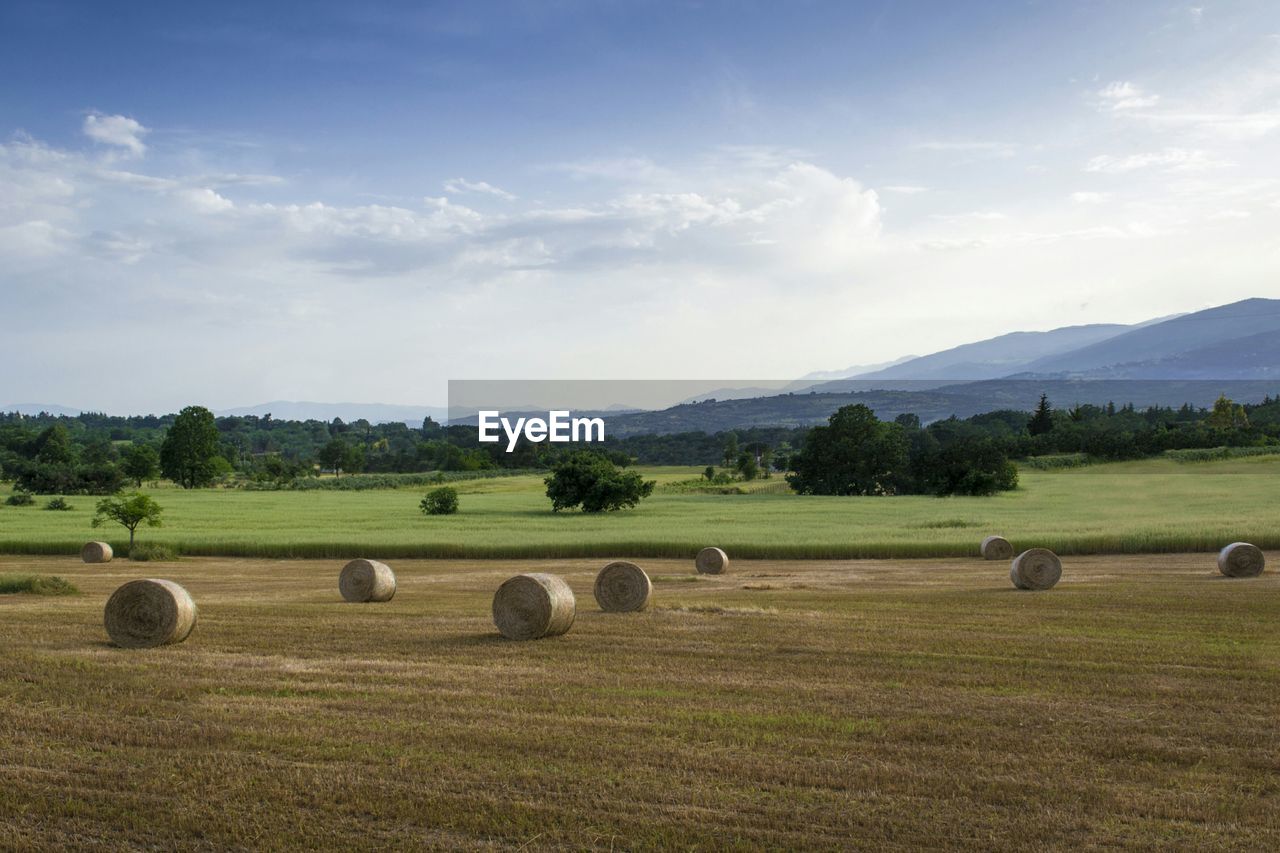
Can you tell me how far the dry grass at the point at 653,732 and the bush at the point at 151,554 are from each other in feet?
53.5

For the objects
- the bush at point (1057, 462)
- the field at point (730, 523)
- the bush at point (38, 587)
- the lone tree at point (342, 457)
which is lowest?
the field at point (730, 523)

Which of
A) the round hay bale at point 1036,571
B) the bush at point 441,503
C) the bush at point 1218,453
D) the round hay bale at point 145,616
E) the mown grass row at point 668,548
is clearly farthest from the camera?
the bush at point 1218,453

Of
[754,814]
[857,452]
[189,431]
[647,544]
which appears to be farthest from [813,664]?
[189,431]

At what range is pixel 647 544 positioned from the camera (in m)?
33.3

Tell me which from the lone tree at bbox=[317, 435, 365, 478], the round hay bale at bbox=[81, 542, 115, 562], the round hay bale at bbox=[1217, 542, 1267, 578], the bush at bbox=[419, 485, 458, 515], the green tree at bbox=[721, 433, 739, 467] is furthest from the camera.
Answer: the lone tree at bbox=[317, 435, 365, 478]

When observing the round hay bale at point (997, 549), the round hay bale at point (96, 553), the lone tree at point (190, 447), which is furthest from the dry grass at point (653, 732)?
the lone tree at point (190, 447)

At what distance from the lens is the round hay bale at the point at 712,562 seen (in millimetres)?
27422

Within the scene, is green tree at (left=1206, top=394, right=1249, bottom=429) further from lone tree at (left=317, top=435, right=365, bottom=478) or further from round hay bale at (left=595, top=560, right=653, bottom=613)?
round hay bale at (left=595, top=560, right=653, bottom=613)

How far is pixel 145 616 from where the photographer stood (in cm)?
1393

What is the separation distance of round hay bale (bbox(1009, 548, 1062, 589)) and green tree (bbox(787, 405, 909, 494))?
5354 cm

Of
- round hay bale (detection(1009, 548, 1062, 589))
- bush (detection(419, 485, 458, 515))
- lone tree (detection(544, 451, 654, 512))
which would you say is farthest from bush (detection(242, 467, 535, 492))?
round hay bale (detection(1009, 548, 1062, 589))

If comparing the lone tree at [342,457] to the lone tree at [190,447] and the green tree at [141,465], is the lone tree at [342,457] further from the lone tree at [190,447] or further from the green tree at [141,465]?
the green tree at [141,465]

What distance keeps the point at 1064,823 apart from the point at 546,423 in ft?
405

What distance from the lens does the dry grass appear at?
7469 millimetres
